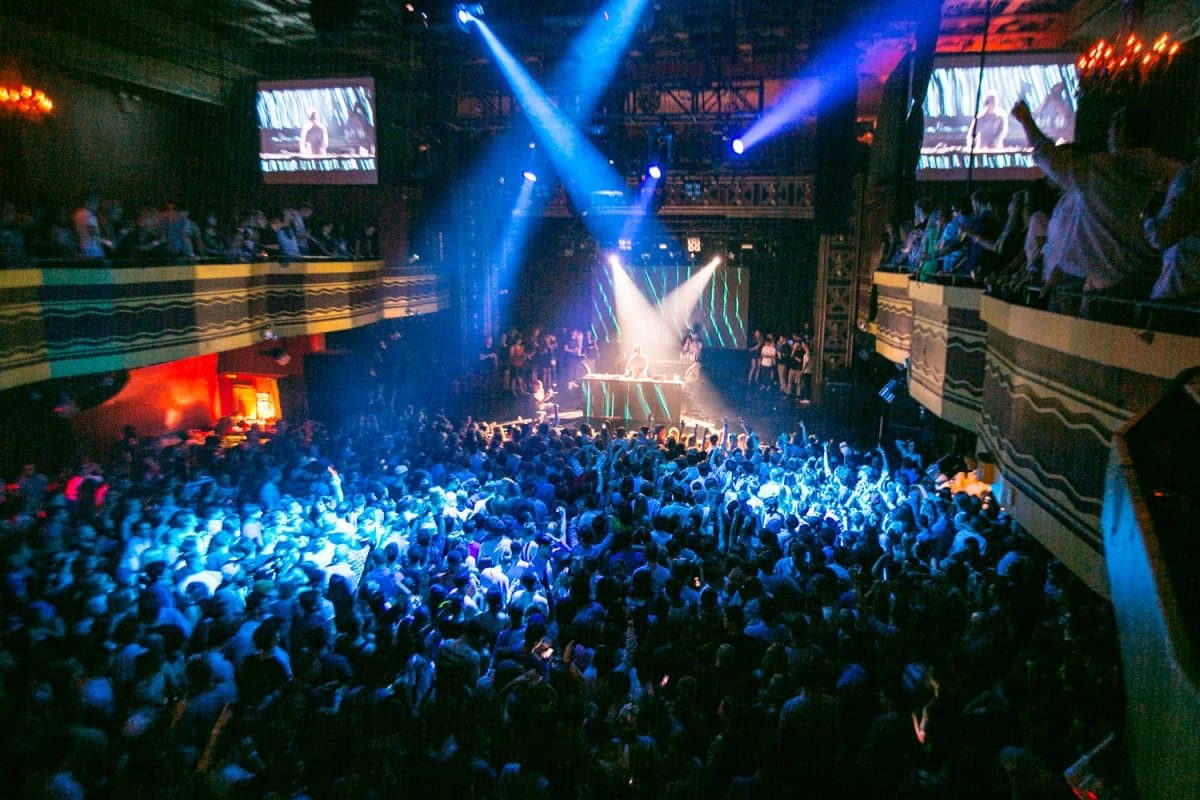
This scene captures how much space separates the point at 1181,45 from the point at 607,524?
7495 mm

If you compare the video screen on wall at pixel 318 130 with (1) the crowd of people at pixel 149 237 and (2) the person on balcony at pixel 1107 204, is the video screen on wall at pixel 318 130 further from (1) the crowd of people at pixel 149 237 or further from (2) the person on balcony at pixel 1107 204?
(2) the person on balcony at pixel 1107 204

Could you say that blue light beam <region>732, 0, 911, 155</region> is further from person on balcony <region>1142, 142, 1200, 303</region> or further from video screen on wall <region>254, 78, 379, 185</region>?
person on balcony <region>1142, 142, 1200, 303</region>

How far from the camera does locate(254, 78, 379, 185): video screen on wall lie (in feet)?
45.8

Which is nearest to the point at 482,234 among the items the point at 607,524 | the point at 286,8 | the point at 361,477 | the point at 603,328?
the point at 603,328

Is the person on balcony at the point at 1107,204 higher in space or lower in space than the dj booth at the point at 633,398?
higher

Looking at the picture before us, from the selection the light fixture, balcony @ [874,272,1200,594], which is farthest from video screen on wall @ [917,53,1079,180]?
balcony @ [874,272,1200,594]

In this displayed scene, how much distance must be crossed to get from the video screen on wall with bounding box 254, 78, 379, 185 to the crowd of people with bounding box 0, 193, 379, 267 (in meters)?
1.44

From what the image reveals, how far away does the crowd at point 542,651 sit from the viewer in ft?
11.1

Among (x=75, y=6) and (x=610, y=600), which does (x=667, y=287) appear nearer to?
(x=75, y=6)

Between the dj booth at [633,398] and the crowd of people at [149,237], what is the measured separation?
18.5 feet

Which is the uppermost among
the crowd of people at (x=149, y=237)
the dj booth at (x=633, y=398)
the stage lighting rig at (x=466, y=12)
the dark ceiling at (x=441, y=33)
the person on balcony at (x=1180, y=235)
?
the dark ceiling at (x=441, y=33)

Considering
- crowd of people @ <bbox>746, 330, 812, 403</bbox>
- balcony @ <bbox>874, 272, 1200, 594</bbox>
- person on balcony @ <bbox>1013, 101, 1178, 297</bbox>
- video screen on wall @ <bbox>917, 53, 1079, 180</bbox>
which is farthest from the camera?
crowd of people @ <bbox>746, 330, 812, 403</bbox>

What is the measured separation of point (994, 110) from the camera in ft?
37.3

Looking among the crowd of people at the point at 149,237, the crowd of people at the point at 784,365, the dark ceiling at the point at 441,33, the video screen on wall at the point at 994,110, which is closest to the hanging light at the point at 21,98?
the dark ceiling at the point at 441,33
